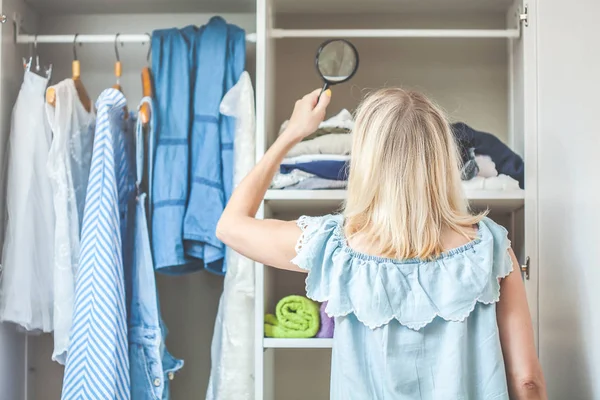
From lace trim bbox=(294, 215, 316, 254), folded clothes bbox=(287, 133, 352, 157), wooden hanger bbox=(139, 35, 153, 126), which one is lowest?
lace trim bbox=(294, 215, 316, 254)

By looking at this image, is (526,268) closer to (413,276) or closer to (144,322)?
(413,276)

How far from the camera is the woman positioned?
4.88ft

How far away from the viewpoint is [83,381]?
2100 mm

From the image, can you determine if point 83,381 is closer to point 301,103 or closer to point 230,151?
point 230,151

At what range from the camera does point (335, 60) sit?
2.06 metres

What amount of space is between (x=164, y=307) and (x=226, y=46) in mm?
850

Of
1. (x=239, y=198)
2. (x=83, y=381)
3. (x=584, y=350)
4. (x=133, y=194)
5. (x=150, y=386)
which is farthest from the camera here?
(x=133, y=194)

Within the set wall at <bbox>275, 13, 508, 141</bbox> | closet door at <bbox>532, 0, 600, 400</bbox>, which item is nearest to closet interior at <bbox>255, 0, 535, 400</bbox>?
wall at <bbox>275, 13, 508, 141</bbox>

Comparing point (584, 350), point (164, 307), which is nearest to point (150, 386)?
point (164, 307)

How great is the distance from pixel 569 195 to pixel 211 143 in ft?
3.11

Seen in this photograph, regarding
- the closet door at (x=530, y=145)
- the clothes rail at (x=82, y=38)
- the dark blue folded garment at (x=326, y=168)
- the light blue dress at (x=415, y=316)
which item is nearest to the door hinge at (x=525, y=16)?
the closet door at (x=530, y=145)

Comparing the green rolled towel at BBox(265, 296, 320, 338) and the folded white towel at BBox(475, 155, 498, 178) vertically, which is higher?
the folded white towel at BBox(475, 155, 498, 178)

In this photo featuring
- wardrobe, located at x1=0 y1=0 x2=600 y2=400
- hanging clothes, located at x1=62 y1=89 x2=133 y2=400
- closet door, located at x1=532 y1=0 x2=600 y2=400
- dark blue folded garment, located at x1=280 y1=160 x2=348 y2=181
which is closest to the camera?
closet door, located at x1=532 y1=0 x2=600 y2=400

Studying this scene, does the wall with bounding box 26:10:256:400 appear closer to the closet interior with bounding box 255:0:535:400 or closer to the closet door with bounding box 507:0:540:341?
the closet interior with bounding box 255:0:535:400
